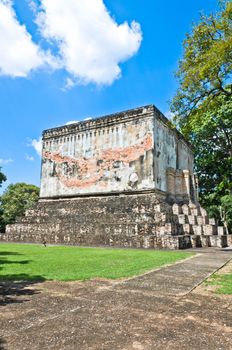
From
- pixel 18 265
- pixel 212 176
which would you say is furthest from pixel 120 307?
pixel 212 176

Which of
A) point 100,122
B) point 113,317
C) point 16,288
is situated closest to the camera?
point 113,317

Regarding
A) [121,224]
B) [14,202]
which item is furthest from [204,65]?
[14,202]

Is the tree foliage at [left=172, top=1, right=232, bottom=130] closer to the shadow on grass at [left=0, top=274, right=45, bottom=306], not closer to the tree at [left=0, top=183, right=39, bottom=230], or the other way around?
the shadow on grass at [left=0, top=274, right=45, bottom=306]

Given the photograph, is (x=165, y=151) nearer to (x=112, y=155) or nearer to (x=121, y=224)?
(x=112, y=155)

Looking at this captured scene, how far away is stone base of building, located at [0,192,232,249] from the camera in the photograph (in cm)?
1175

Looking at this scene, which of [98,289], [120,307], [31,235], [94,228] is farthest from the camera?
[31,235]

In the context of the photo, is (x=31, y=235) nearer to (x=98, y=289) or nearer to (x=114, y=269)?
(x=114, y=269)

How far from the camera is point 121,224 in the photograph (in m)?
12.4

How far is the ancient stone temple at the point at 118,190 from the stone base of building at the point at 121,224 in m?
0.04

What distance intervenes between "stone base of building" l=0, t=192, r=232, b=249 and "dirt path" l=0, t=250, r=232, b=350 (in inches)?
283

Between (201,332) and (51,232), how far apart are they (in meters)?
12.5

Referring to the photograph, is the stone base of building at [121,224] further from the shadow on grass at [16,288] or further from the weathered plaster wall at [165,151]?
the shadow on grass at [16,288]

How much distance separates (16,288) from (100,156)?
12.2 meters

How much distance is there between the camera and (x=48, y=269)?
5.91 meters
